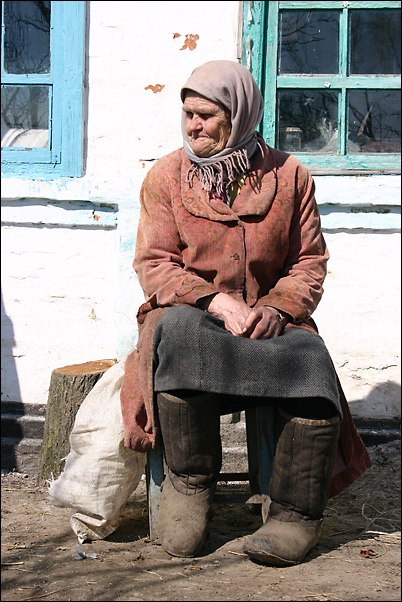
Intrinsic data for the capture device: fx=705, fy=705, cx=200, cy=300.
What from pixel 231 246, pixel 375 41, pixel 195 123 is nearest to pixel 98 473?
pixel 231 246

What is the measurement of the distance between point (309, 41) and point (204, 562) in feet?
10.4

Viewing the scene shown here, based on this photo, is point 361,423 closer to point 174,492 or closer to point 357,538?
point 357,538

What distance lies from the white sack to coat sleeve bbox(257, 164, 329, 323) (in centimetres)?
85

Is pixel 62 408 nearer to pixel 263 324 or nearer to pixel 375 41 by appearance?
pixel 263 324

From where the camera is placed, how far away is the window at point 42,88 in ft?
14.3

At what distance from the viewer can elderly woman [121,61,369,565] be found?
266cm

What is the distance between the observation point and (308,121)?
14.5 ft

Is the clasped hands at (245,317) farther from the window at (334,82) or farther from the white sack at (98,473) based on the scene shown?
the window at (334,82)

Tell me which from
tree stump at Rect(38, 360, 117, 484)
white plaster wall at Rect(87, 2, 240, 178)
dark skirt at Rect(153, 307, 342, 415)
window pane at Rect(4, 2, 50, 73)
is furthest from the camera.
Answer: window pane at Rect(4, 2, 50, 73)

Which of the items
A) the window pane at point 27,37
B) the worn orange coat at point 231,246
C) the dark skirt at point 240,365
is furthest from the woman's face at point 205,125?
the window pane at point 27,37

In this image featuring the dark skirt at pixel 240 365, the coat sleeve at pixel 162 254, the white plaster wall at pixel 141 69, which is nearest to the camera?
the dark skirt at pixel 240 365

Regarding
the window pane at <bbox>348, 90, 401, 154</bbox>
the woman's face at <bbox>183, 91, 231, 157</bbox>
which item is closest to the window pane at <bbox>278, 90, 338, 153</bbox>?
the window pane at <bbox>348, 90, 401, 154</bbox>

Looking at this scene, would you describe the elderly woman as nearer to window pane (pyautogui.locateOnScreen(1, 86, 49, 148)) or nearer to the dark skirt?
the dark skirt

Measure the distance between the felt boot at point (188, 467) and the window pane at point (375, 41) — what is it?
2.65 meters
